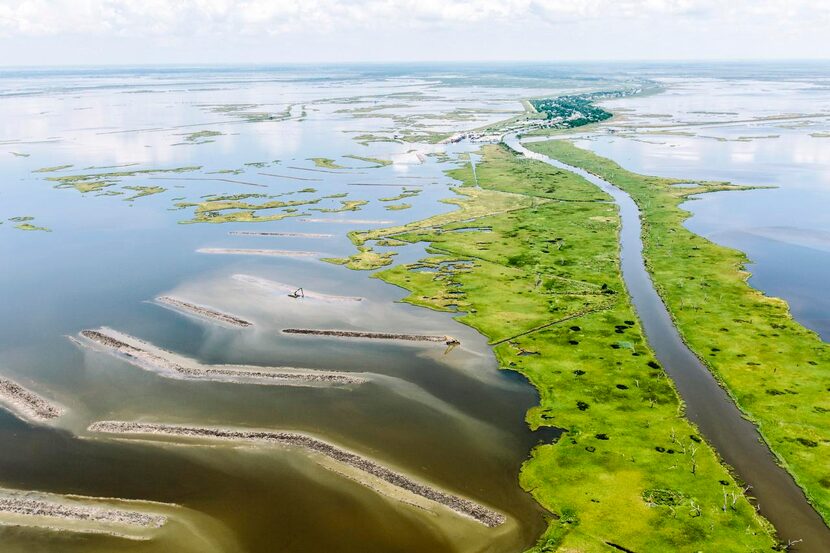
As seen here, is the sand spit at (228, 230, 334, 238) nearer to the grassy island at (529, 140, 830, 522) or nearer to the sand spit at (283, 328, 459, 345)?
the sand spit at (283, 328, 459, 345)

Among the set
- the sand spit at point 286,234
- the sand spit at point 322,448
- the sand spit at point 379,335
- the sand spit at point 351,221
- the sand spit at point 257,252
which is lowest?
the sand spit at point 322,448

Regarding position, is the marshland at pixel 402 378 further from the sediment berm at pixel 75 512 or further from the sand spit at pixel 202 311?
the sand spit at pixel 202 311

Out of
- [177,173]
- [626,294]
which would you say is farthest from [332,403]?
[177,173]

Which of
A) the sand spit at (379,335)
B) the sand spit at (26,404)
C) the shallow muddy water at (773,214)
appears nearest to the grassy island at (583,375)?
the sand spit at (379,335)

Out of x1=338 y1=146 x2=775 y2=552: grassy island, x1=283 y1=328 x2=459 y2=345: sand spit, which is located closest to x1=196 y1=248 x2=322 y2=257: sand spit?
x1=338 y1=146 x2=775 y2=552: grassy island

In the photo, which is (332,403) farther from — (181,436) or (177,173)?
(177,173)

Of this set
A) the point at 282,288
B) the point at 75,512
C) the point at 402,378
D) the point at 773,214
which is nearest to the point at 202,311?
the point at 282,288
